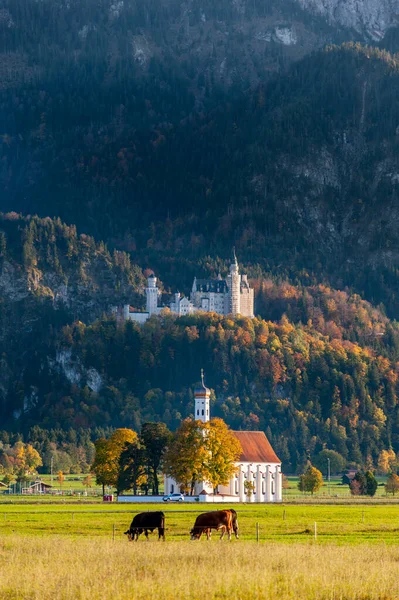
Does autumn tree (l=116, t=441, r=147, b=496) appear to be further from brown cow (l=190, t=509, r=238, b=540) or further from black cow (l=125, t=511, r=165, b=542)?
black cow (l=125, t=511, r=165, b=542)

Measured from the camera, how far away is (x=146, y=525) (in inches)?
3438

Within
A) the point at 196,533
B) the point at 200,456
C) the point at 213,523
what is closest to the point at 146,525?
the point at 196,533

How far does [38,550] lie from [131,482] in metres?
107

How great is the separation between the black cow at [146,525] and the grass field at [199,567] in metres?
0.79

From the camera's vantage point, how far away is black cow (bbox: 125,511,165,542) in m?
86.2

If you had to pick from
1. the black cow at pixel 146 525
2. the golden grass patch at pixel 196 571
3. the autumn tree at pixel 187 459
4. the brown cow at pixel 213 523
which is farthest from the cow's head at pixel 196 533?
the autumn tree at pixel 187 459

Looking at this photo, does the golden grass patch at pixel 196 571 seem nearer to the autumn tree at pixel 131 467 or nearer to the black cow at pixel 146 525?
the black cow at pixel 146 525

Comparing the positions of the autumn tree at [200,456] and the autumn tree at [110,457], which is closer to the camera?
the autumn tree at [200,456]

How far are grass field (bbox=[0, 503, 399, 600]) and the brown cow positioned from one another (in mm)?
885

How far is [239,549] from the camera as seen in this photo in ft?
252

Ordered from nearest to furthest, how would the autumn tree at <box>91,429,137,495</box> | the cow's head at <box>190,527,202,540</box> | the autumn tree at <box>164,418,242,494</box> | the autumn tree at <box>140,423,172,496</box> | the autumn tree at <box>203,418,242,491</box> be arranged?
the cow's head at <box>190,527,202,540</box> < the autumn tree at <box>164,418,242,494</box> < the autumn tree at <box>203,418,242,491</box> < the autumn tree at <box>140,423,172,496</box> < the autumn tree at <box>91,429,137,495</box>

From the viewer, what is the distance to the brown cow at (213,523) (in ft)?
282

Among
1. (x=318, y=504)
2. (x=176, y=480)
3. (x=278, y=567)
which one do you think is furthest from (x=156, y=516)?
(x=176, y=480)

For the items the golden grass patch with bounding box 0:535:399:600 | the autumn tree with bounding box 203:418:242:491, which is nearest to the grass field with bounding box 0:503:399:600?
the golden grass patch with bounding box 0:535:399:600
